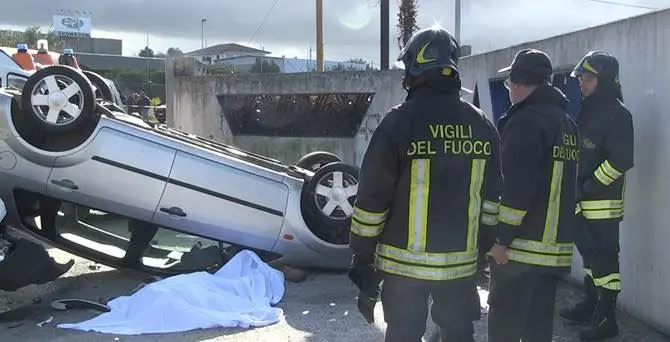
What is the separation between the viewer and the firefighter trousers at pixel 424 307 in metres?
A: 2.88

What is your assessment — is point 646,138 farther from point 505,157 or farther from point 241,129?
point 241,129

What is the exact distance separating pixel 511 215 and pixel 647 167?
1.81 meters

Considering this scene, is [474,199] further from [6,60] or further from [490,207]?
[6,60]

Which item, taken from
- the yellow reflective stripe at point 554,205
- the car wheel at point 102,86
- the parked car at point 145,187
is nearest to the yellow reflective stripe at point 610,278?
the yellow reflective stripe at point 554,205

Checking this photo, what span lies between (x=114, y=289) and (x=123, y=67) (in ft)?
141

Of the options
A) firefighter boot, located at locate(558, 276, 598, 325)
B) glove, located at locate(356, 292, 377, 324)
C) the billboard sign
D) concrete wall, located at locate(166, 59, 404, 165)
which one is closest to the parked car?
firefighter boot, located at locate(558, 276, 598, 325)

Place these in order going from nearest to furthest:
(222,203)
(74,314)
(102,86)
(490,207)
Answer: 1. (490,207)
2. (74,314)
3. (222,203)
4. (102,86)

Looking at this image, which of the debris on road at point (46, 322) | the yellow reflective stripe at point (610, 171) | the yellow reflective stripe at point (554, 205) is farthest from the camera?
the debris on road at point (46, 322)

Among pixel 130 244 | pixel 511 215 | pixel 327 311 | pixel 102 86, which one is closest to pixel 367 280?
pixel 511 215

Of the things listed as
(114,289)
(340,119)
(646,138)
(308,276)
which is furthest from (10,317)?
(340,119)

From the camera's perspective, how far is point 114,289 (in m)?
5.86

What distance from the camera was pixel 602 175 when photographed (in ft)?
13.8

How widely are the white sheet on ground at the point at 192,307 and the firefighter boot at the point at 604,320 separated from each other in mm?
2145

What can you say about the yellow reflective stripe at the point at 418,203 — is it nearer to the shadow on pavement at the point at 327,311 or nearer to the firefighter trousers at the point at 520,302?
the firefighter trousers at the point at 520,302
